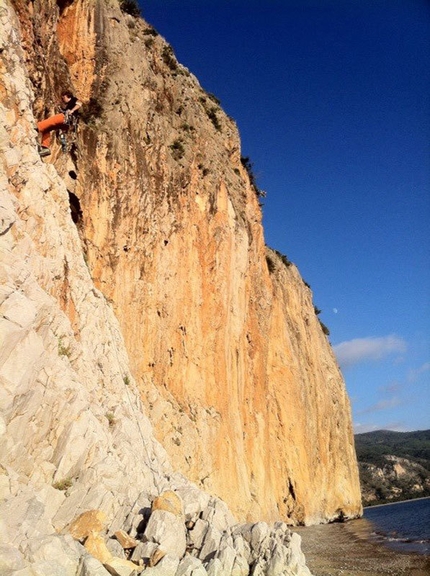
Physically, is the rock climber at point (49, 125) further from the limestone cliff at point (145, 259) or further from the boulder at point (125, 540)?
the boulder at point (125, 540)

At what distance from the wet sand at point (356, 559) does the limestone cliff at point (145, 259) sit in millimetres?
3979

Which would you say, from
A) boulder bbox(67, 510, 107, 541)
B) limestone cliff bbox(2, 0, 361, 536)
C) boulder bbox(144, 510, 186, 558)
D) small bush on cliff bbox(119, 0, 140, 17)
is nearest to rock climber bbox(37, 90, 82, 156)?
limestone cliff bbox(2, 0, 361, 536)

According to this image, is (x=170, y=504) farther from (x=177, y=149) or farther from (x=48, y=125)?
(x=177, y=149)

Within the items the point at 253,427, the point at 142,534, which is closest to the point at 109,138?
the point at 142,534

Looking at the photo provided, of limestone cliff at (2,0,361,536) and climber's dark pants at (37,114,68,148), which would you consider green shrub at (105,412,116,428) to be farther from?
climber's dark pants at (37,114,68,148)

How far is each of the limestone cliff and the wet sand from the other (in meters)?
3.98

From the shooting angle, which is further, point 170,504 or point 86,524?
point 170,504

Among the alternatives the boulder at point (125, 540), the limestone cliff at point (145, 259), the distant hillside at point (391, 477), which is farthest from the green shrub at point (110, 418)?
the distant hillside at point (391, 477)

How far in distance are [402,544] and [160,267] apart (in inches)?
775

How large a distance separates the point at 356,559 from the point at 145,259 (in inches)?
615

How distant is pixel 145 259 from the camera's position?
22047 mm

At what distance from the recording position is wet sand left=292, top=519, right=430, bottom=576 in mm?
17188

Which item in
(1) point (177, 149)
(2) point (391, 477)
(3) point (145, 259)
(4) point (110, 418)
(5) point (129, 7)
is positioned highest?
(5) point (129, 7)

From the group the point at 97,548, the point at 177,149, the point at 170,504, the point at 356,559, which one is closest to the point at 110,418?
the point at 170,504
